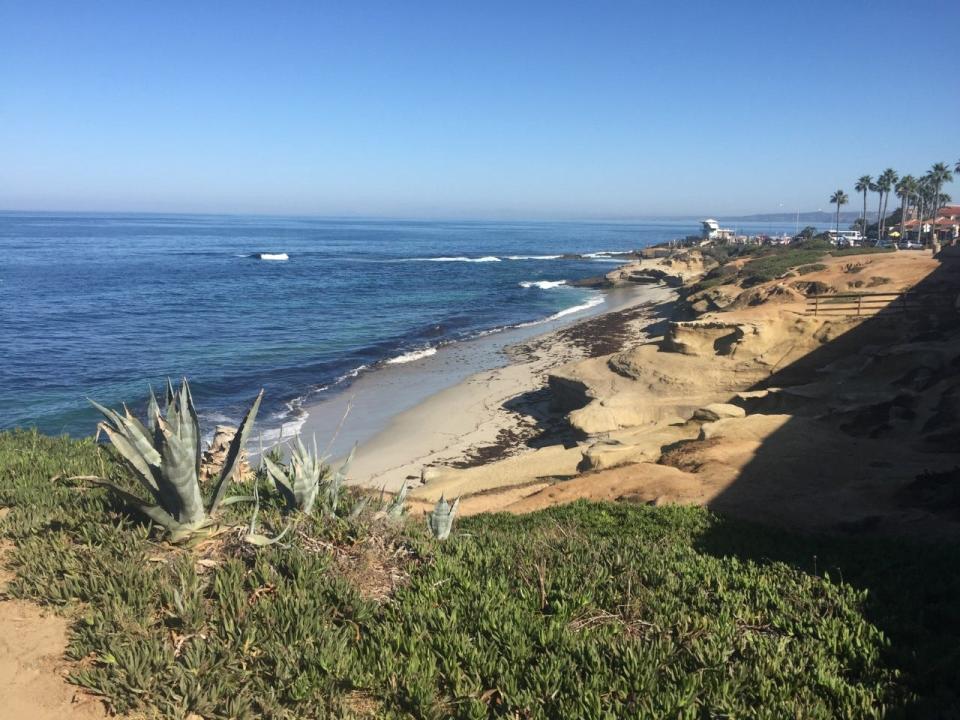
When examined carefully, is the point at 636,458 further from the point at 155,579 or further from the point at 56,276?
the point at 56,276

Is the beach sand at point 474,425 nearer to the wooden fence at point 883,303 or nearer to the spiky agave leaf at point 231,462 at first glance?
the spiky agave leaf at point 231,462

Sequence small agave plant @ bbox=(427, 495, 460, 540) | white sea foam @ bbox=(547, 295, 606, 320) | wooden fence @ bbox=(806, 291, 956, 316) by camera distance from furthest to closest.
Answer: white sea foam @ bbox=(547, 295, 606, 320), wooden fence @ bbox=(806, 291, 956, 316), small agave plant @ bbox=(427, 495, 460, 540)

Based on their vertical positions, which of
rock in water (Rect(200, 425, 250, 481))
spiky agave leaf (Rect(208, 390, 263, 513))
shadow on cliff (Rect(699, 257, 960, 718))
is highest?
spiky agave leaf (Rect(208, 390, 263, 513))

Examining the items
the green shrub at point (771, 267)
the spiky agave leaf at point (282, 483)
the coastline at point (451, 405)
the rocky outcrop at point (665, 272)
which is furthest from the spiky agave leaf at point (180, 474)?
the rocky outcrop at point (665, 272)

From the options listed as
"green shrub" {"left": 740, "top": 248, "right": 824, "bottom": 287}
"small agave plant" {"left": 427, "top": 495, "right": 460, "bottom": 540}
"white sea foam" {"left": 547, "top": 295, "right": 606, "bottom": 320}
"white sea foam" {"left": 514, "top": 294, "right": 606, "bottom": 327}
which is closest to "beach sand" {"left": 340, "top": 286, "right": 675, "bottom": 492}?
"small agave plant" {"left": 427, "top": 495, "right": 460, "bottom": 540}

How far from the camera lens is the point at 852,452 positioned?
12000mm

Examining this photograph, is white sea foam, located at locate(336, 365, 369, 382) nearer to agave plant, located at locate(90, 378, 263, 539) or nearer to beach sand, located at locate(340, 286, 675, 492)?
beach sand, located at locate(340, 286, 675, 492)

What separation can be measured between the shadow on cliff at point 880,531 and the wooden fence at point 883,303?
302 centimetres

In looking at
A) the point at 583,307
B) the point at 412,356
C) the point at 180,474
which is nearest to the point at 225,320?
the point at 412,356

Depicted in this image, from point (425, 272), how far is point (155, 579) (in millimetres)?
68694

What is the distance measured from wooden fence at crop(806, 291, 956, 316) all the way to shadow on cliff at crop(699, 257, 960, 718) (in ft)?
9.91

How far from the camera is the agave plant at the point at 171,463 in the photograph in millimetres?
5434

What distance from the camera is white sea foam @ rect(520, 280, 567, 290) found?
61812mm

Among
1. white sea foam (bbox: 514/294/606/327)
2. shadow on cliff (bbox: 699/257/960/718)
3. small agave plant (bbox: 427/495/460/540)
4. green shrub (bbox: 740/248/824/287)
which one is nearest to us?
shadow on cliff (bbox: 699/257/960/718)
